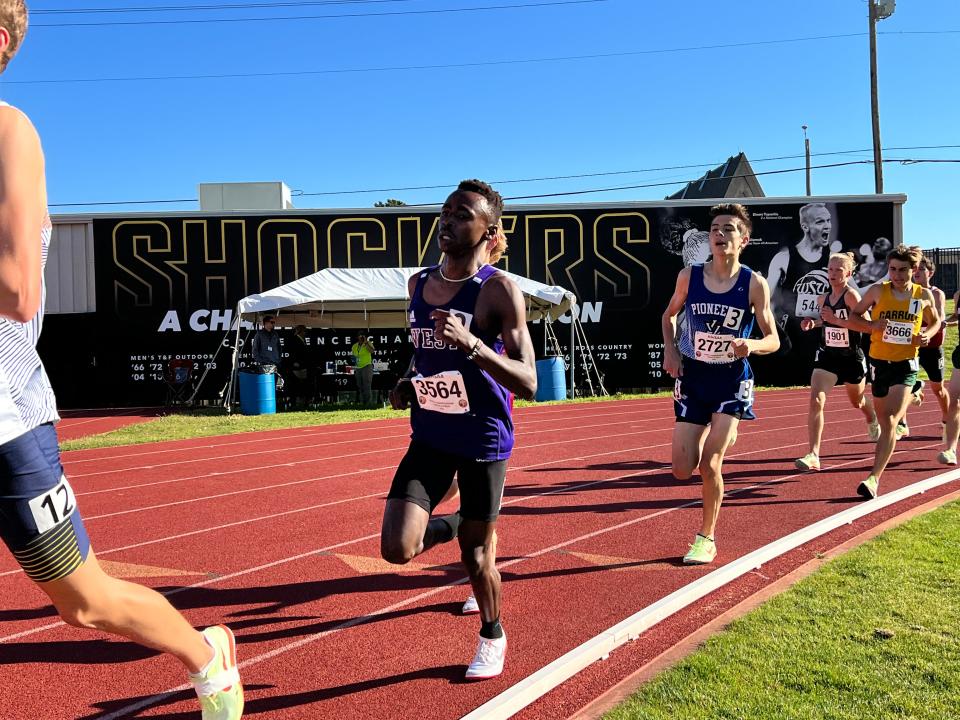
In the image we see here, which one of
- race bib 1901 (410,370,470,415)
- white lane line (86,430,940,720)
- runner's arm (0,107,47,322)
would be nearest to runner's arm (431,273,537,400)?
race bib 1901 (410,370,470,415)

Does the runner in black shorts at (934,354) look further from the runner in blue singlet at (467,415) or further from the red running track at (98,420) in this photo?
the red running track at (98,420)

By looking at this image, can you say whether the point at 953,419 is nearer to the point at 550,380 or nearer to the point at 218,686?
the point at 218,686

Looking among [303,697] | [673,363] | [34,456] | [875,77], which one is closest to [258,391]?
[673,363]

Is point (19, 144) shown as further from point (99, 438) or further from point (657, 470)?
point (99, 438)

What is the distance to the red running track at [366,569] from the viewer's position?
3418 mm

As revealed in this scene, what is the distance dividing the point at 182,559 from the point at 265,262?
16399 millimetres

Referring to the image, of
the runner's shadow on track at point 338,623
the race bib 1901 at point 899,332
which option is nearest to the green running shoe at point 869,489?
the race bib 1901 at point 899,332

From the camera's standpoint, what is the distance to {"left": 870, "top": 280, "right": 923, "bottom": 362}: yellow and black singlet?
699 cm

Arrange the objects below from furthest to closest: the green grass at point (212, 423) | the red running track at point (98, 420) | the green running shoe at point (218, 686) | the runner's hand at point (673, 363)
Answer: the red running track at point (98, 420), the green grass at point (212, 423), the runner's hand at point (673, 363), the green running shoe at point (218, 686)

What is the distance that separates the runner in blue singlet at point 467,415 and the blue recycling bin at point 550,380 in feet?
48.0

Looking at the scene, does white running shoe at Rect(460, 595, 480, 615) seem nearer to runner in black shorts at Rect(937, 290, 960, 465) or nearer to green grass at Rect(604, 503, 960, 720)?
green grass at Rect(604, 503, 960, 720)

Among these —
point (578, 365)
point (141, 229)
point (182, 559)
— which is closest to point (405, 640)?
point (182, 559)

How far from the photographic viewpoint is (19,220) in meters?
1.87

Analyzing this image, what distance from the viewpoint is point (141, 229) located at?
21.0 m
